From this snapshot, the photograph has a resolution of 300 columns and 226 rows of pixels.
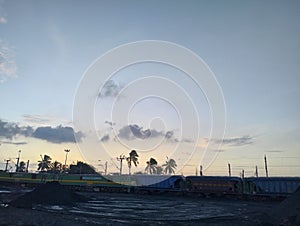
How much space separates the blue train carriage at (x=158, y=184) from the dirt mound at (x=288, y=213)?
2514cm

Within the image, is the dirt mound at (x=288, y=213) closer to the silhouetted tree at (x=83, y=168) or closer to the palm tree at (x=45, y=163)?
the silhouetted tree at (x=83, y=168)

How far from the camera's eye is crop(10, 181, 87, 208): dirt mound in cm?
2669

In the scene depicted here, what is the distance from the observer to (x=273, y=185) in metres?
35.0

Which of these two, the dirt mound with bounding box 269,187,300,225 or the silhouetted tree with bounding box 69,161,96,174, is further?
→ the silhouetted tree with bounding box 69,161,96,174

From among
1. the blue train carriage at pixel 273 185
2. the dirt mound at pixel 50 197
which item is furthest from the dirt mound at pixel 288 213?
the dirt mound at pixel 50 197

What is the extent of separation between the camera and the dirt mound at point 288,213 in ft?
53.8

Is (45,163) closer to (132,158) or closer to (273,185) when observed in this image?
(132,158)

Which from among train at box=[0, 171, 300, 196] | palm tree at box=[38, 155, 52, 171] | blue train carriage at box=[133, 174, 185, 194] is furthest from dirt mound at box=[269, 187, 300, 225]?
palm tree at box=[38, 155, 52, 171]

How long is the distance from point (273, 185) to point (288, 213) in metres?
19.5

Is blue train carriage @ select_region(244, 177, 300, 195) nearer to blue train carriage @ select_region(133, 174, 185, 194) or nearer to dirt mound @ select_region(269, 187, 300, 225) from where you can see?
blue train carriage @ select_region(133, 174, 185, 194)

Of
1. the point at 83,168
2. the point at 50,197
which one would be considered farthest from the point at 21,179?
the point at 50,197

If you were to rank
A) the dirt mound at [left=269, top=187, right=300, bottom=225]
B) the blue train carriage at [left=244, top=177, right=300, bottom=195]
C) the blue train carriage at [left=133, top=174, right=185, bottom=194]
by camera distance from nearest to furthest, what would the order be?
the dirt mound at [left=269, top=187, right=300, bottom=225] < the blue train carriage at [left=244, top=177, right=300, bottom=195] < the blue train carriage at [left=133, top=174, right=185, bottom=194]

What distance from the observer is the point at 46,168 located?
408ft

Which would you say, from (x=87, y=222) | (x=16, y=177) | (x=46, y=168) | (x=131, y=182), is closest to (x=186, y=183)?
(x=131, y=182)
